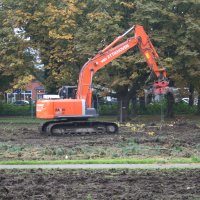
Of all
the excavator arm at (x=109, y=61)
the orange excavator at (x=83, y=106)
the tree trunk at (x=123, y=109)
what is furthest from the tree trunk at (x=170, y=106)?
the orange excavator at (x=83, y=106)

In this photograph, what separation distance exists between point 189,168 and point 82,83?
46.5ft

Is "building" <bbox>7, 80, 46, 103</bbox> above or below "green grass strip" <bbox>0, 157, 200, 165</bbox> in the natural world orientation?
above

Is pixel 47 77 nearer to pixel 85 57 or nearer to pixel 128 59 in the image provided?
pixel 85 57

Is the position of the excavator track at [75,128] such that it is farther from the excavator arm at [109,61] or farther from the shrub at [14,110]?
the shrub at [14,110]

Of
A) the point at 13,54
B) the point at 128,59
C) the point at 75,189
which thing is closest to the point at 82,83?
the point at 128,59

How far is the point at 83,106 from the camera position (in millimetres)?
25953

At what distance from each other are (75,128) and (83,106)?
1511mm

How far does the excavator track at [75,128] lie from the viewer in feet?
87.1

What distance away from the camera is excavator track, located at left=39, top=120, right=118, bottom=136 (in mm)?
26547

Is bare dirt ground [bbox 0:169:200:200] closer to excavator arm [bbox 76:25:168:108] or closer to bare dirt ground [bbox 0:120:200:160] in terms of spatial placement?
bare dirt ground [bbox 0:120:200:160]

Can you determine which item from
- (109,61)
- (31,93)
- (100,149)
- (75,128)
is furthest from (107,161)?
(31,93)

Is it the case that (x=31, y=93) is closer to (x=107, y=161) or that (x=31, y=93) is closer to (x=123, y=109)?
(x=123, y=109)

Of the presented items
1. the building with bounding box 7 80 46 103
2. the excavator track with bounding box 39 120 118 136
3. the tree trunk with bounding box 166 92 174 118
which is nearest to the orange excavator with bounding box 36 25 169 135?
the excavator track with bounding box 39 120 118 136

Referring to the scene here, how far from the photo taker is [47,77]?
43.5 metres
